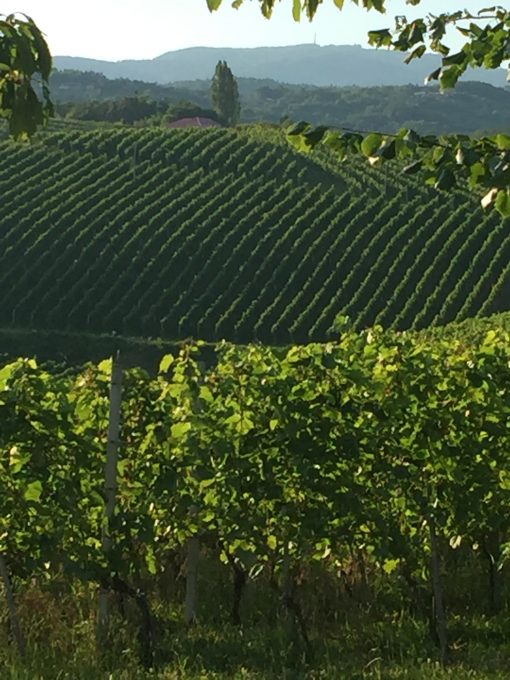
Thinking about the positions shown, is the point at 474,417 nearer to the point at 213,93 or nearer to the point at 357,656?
the point at 357,656

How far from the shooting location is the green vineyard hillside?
129 feet

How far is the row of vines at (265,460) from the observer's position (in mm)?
5117

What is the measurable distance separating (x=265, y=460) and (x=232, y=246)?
41072 mm

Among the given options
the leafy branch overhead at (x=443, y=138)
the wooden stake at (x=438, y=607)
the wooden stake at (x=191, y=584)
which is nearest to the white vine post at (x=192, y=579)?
the wooden stake at (x=191, y=584)

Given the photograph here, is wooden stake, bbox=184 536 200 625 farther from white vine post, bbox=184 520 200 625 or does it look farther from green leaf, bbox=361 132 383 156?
green leaf, bbox=361 132 383 156

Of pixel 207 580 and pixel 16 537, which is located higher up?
pixel 16 537

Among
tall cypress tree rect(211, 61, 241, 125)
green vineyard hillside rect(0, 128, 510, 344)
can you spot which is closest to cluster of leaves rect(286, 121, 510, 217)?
green vineyard hillside rect(0, 128, 510, 344)

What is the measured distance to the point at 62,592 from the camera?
6066 mm

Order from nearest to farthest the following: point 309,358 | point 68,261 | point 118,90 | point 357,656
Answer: point 357,656, point 309,358, point 68,261, point 118,90

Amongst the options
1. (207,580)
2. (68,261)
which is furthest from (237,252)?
(207,580)

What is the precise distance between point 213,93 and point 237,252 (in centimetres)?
6293

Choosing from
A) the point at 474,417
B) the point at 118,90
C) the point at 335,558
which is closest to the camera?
the point at 474,417

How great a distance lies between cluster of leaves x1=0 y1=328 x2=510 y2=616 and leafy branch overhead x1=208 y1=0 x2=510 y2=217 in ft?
7.18

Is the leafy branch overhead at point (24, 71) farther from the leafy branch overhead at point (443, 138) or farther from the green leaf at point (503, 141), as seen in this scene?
the green leaf at point (503, 141)
